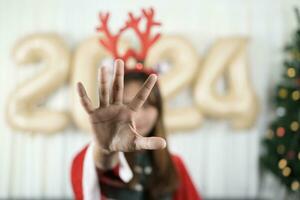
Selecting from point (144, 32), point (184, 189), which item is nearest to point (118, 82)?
point (144, 32)

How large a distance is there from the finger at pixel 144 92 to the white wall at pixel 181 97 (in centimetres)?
225

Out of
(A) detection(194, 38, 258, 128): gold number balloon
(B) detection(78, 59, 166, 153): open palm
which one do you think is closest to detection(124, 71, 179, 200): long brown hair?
(B) detection(78, 59, 166, 153): open palm

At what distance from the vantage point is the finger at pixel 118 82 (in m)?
0.95

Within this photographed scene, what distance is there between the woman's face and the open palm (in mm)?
440

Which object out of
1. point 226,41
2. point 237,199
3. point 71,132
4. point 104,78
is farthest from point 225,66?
point 104,78

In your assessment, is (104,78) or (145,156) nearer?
(104,78)

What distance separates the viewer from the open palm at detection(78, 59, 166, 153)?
95cm

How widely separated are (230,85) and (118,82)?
2290mm

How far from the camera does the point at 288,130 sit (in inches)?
115

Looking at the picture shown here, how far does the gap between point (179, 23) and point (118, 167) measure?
1.99 metres

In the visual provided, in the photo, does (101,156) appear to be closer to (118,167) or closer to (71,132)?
(118,167)

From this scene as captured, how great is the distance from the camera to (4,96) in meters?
3.14

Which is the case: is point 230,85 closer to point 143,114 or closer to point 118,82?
point 143,114

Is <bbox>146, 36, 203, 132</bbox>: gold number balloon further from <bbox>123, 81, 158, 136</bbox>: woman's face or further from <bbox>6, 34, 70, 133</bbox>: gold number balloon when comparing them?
<bbox>123, 81, 158, 136</bbox>: woman's face
